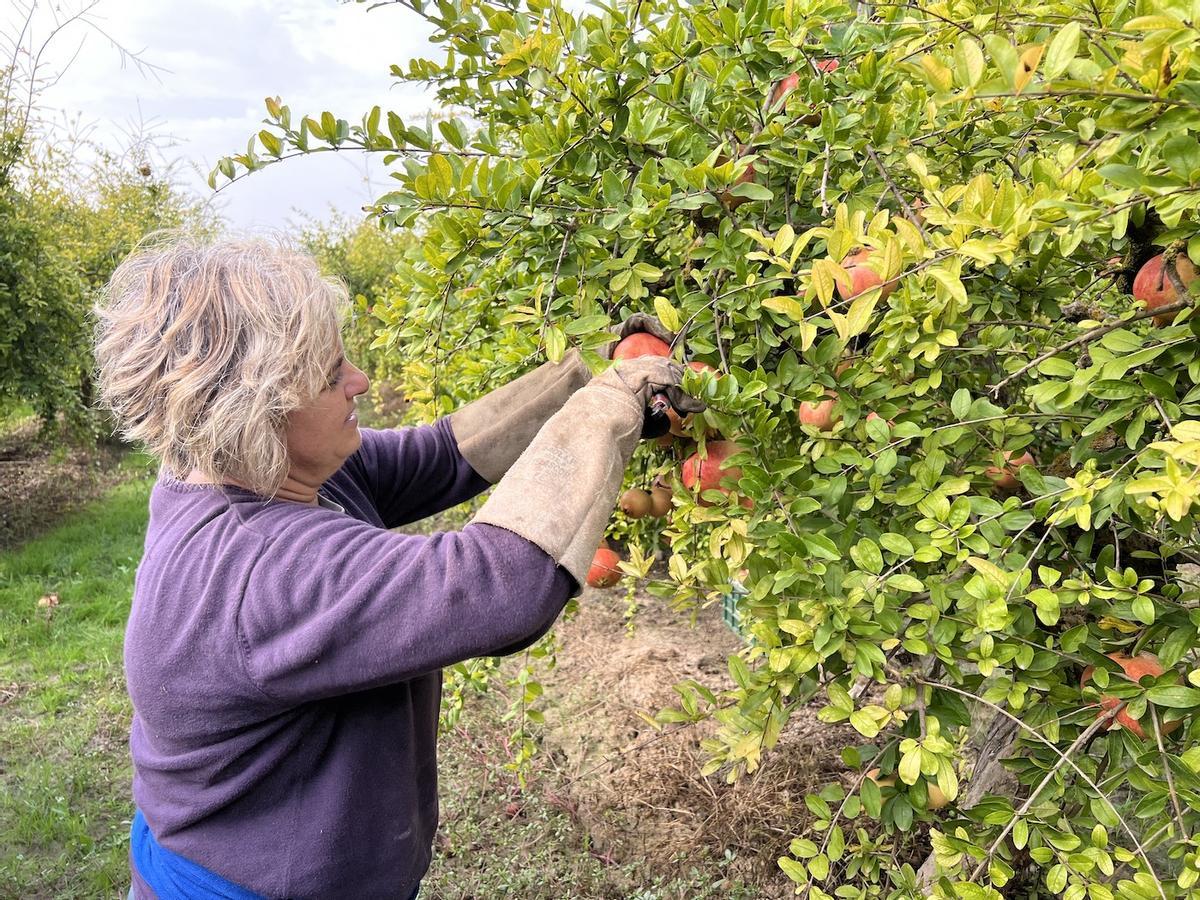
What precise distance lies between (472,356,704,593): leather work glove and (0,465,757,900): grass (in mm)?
1785

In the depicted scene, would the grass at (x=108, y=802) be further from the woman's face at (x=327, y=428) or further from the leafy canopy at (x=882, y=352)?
the woman's face at (x=327, y=428)

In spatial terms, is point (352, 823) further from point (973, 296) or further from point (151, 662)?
point (973, 296)

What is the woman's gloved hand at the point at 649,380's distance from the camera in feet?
3.99

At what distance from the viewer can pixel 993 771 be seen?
207cm

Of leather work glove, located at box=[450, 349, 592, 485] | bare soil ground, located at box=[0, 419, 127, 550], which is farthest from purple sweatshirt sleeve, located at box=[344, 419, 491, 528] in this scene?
bare soil ground, located at box=[0, 419, 127, 550]

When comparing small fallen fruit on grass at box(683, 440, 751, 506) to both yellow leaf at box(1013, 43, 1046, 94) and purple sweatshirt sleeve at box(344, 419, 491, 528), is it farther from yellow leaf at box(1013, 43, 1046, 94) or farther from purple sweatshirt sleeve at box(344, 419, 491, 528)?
yellow leaf at box(1013, 43, 1046, 94)

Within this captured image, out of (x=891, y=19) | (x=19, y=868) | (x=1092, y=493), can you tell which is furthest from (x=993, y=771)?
(x=19, y=868)

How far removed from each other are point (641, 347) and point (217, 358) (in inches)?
25.3

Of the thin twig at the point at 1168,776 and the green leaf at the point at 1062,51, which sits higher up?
the green leaf at the point at 1062,51

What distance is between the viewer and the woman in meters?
1.06

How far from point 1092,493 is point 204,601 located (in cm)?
112

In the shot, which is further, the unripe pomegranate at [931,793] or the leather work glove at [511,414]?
the leather work glove at [511,414]

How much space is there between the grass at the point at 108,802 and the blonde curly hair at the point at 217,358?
189 centimetres

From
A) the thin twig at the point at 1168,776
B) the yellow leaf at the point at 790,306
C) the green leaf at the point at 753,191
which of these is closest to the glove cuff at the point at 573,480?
the yellow leaf at the point at 790,306
